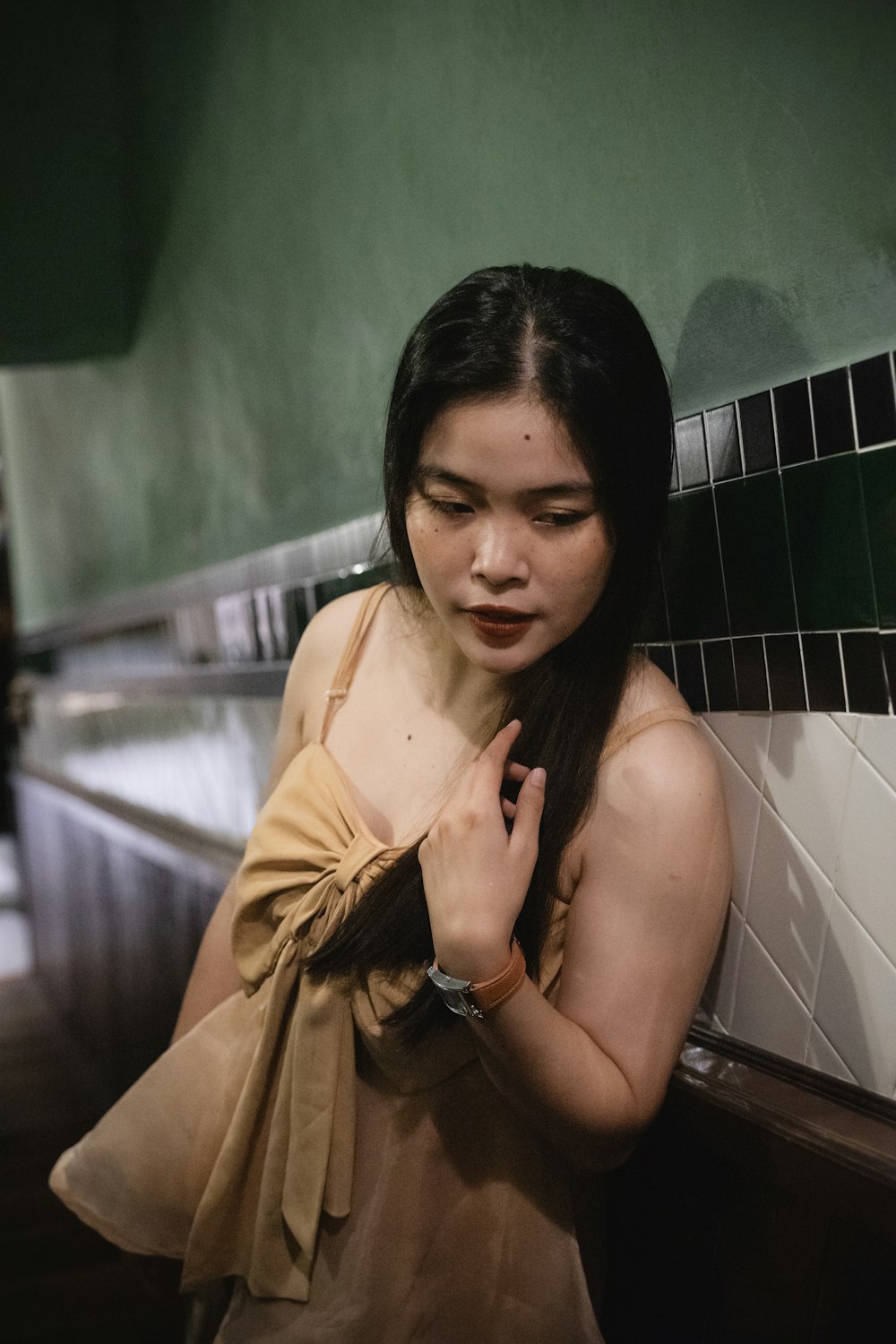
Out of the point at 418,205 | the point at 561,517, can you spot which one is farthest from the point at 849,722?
the point at 418,205

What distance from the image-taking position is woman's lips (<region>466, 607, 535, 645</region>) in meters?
1.28

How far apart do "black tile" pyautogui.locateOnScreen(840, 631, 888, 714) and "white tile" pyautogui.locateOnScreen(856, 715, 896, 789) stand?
0.01m

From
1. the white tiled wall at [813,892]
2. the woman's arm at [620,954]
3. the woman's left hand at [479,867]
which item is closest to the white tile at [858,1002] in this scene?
the white tiled wall at [813,892]

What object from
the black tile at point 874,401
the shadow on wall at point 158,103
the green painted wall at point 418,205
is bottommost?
the black tile at point 874,401

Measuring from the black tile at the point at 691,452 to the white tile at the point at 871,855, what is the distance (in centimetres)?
41

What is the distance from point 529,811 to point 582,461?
1.22ft

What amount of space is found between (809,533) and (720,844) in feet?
1.14

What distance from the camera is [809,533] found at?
1.26m

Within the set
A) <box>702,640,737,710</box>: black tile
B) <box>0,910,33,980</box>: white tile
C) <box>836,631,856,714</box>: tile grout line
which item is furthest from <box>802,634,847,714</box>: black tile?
<box>0,910,33,980</box>: white tile

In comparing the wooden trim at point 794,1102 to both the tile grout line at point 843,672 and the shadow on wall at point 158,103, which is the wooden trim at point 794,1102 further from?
the shadow on wall at point 158,103

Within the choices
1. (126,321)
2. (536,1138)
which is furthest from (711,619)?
(126,321)

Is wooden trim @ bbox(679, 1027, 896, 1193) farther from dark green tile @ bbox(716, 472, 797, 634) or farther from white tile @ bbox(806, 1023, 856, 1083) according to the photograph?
dark green tile @ bbox(716, 472, 797, 634)

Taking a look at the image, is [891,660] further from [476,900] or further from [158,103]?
[158,103]

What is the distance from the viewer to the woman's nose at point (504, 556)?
4.05 feet
